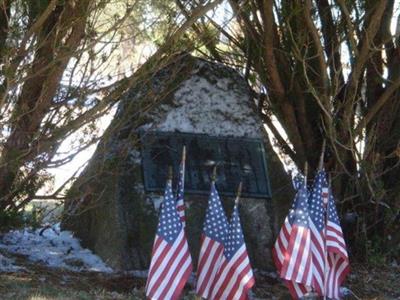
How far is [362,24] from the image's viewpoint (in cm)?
941

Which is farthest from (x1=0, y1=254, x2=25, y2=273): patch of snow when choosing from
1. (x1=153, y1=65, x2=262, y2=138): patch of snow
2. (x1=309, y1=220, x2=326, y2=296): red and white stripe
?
(x1=309, y1=220, x2=326, y2=296): red and white stripe

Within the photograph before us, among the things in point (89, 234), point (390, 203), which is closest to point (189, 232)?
point (89, 234)

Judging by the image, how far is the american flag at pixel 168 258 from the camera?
7094 millimetres

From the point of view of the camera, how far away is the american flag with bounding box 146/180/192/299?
7.09 m

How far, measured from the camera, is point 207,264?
7.62 m

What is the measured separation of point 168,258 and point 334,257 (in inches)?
75.5

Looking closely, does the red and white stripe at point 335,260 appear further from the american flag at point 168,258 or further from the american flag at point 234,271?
the american flag at point 168,258

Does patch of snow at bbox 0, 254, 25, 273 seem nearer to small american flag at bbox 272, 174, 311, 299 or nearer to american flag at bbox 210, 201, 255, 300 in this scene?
american flag at bbox 210, 201, 255, 300

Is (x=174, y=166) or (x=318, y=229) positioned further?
(x=174, y=166)

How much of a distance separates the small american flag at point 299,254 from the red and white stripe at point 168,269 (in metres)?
0.93

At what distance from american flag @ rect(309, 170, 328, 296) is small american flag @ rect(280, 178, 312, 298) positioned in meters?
0.16

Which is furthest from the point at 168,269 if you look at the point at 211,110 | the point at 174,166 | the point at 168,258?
the point at 211,110

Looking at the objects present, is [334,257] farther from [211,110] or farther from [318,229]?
[211,110]

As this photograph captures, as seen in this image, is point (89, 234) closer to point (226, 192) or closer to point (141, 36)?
point (226, 192)
